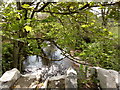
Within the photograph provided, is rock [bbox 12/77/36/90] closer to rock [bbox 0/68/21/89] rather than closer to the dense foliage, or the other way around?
rock [bbox 0/68/21/89]

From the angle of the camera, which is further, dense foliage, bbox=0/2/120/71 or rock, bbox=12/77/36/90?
dense foliage, bbox=0/2/120/71

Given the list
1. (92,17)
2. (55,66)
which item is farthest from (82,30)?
(55,66)

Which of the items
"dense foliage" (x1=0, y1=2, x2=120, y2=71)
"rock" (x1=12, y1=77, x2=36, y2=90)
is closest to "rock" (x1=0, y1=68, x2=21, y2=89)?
"rock" (x1=12, y1=77, x2=36, y2=90)

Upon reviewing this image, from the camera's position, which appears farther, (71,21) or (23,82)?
(71,21)

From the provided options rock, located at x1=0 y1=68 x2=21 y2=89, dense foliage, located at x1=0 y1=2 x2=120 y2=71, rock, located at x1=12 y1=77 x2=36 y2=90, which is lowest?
rock, located at x1=12 y1=77 x2=36 y2=90

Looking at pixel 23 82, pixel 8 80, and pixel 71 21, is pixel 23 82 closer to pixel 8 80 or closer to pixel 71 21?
pixel 8 80

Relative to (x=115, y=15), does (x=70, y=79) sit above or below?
below

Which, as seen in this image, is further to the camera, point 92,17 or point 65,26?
point 65,26

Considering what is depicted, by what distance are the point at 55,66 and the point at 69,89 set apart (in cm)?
286

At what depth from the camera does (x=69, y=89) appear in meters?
0.54

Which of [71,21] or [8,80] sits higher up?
[71,21]

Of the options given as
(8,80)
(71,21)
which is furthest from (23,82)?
(71,21)

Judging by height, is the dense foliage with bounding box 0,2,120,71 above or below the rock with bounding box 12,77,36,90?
above

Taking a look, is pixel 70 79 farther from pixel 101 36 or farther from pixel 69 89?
pixel 101 36
